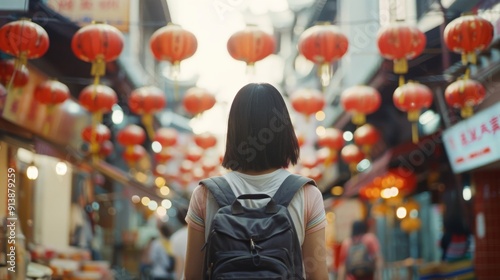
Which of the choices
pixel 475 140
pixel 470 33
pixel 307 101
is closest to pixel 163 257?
pixel 307 101

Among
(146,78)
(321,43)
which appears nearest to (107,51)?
(321,43)

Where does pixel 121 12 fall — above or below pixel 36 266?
above

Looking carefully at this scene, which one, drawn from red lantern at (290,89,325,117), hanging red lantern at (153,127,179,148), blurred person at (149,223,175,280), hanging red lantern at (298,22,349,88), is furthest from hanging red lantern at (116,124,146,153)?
hanging red lantern at (298,22,349,88)

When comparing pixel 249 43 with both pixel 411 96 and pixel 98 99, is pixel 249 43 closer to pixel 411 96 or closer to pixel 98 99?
pixel 411 96

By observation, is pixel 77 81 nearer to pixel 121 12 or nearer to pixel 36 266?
pixel 121 12

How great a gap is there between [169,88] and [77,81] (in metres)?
27.9

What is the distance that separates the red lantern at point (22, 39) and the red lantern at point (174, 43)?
1.73m

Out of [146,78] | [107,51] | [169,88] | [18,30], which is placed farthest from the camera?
[169,88]

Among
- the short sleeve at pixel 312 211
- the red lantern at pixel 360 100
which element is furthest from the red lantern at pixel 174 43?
the short sleeve at pixel 312 211

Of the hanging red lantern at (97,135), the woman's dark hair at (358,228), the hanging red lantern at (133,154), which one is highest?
the hanging red lantern at (133,154)

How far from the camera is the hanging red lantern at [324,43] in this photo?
10.5 metres

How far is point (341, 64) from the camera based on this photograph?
26609 millimetres

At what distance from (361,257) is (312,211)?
8.58 metres

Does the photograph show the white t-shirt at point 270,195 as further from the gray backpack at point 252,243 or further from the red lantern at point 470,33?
the red lantern at point 470,33
